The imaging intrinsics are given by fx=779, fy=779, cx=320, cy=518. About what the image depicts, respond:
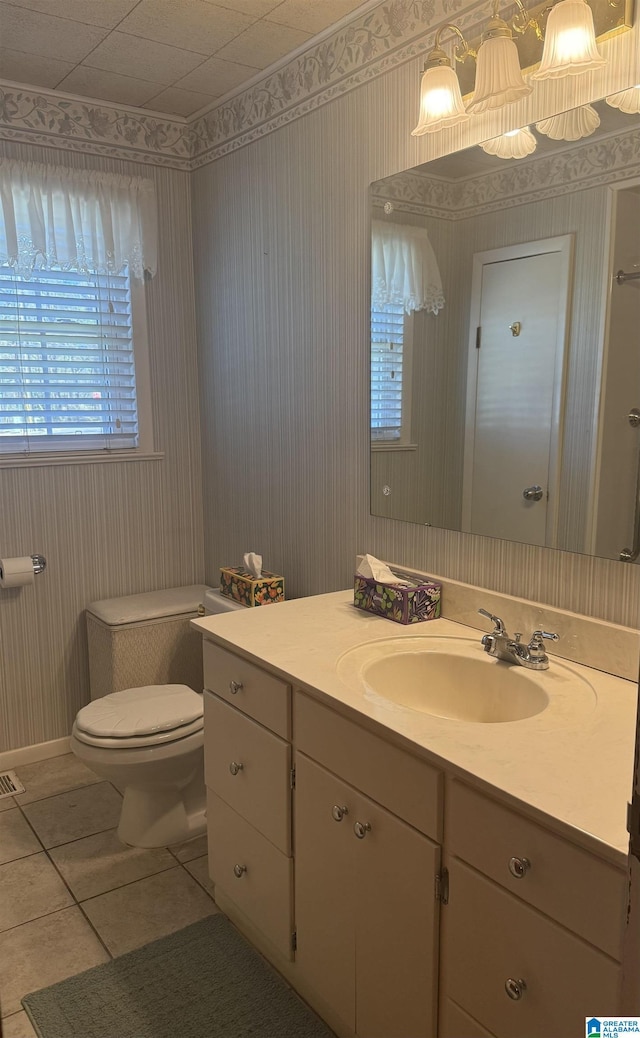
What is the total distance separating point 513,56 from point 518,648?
126 centimetres

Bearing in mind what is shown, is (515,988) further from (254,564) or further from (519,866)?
(254,564)

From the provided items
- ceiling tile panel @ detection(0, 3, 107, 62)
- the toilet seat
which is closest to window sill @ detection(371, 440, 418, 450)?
the toilet seat

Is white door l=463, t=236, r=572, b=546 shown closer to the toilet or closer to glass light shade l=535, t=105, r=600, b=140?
glass light shade l=535, t=105, r=600, b=140

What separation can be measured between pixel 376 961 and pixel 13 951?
1059mm

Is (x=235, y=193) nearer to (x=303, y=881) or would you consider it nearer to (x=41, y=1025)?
(x=303, y=881)

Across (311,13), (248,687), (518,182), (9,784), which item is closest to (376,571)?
(248,687)

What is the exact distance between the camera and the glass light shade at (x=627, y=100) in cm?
149

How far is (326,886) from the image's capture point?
1.63m

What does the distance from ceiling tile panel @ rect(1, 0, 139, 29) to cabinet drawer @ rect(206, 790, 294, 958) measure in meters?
2.13

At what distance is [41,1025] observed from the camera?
176cm

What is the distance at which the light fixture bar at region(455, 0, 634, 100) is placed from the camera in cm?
151

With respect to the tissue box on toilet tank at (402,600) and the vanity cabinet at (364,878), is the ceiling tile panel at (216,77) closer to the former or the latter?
the tissue box on toilet tank at (402,600)

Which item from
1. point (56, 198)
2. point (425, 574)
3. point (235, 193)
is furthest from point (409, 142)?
point (56, 198)

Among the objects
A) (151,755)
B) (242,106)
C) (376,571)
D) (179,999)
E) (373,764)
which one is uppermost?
(242,106)
